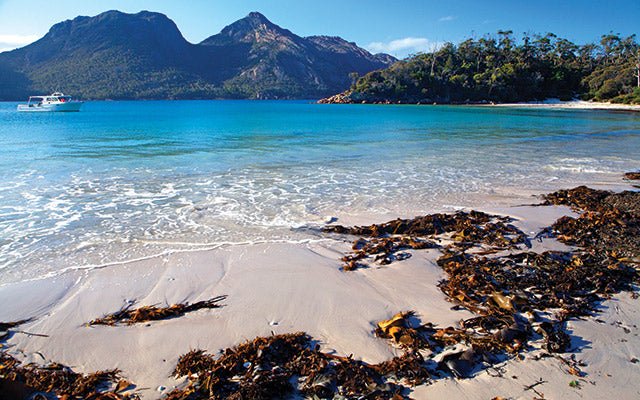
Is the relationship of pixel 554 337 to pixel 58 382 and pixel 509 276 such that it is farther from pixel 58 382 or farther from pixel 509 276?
pixel 58 382

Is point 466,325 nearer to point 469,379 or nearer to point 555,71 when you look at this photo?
point 469,379

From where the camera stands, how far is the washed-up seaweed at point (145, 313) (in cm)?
422

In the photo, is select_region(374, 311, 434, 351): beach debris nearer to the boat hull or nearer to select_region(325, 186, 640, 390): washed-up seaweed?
select_region(325, 186, 640, 390): washed-up seaweed

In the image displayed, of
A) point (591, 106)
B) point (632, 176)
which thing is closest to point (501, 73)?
point (591, 106)

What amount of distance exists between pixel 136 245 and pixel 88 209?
120 inches

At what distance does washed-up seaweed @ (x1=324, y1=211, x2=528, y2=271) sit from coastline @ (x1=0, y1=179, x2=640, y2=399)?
0.33 m

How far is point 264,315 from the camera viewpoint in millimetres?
4371

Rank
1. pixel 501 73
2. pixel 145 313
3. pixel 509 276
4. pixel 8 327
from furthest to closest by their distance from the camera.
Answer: pixel 501 73 → pixel 509 276 → pixel 145 313 → pixel 8 327

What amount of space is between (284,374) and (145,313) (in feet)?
6.38

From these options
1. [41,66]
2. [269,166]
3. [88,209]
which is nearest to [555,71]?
[269,166]

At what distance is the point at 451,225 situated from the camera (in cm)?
742

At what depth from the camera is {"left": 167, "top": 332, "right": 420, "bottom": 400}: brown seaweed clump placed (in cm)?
312

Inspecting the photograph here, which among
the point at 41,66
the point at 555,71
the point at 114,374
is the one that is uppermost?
the point at 41,66

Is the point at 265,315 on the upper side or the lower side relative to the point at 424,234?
lower
